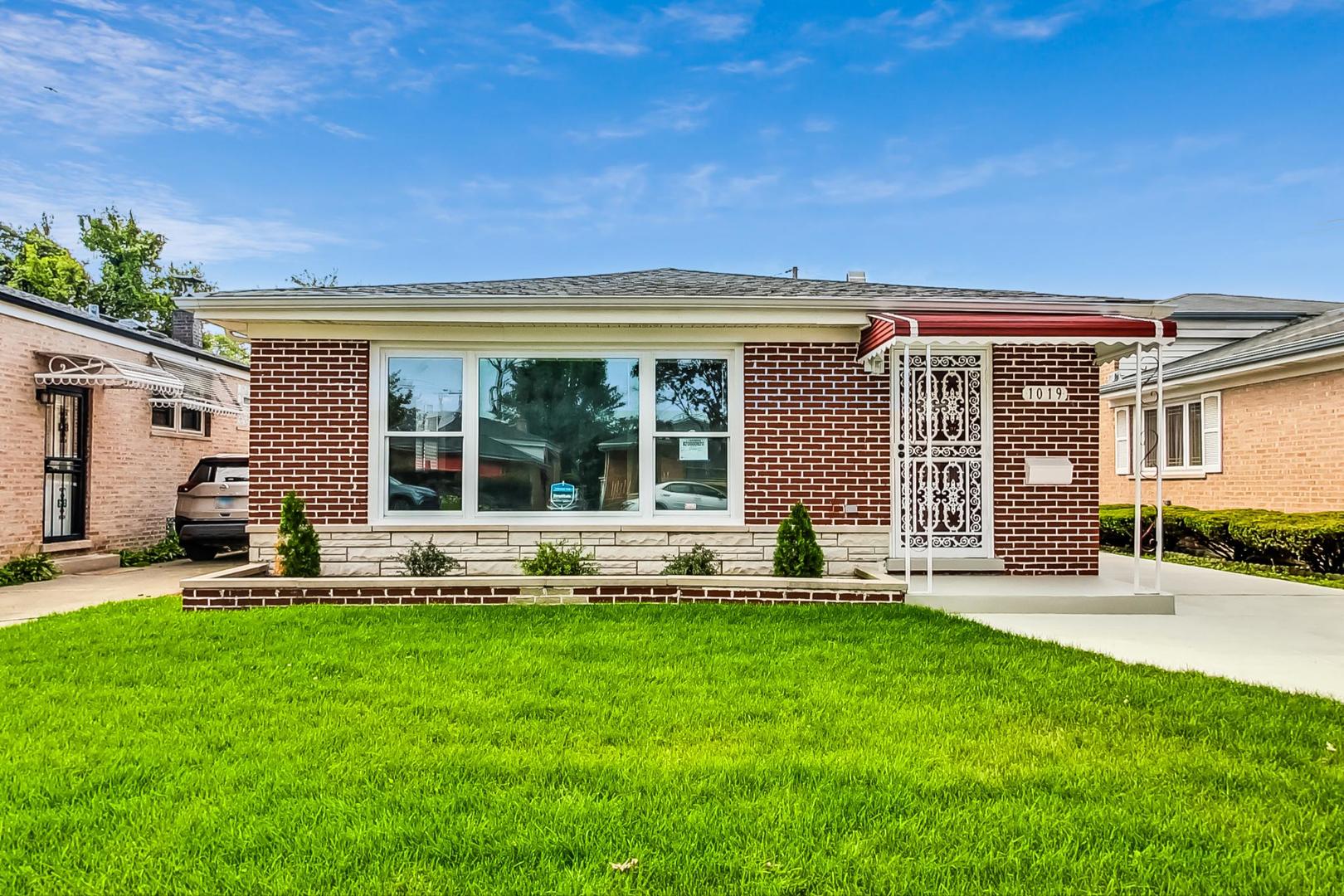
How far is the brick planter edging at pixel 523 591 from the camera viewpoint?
287 inches

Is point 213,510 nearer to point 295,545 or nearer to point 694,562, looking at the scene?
point 295,545

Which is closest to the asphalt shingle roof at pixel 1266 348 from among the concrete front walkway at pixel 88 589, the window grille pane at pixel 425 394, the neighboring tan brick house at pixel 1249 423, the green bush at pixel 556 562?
the neighboring tan brick house at pixel 1249 423

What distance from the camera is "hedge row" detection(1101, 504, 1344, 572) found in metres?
10.6

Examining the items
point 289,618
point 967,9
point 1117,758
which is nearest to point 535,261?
point 967,9

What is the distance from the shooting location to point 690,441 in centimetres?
859

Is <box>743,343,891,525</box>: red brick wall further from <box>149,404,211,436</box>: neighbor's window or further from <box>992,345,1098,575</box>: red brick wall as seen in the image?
<box>149,404,211,436</box>: neighbor's window

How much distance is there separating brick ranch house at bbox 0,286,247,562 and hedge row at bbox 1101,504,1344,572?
15.6m

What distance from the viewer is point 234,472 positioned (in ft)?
39.4

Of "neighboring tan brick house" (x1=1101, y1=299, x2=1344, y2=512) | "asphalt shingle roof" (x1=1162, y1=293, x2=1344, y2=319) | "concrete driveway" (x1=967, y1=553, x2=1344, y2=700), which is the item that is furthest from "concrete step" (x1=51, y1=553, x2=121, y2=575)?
"asphalt shingle roof" (x1=1162, y1=293, x2=1344, y2=319)

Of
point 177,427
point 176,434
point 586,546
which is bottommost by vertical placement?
point 586,546

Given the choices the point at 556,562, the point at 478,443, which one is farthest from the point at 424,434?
the point at 556,562

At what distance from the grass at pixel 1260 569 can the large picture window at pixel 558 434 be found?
726 centimetres

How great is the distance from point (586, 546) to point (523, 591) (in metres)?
1.09

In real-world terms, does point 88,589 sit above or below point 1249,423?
below
